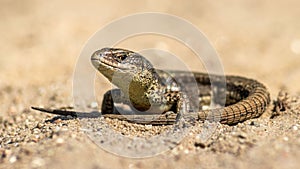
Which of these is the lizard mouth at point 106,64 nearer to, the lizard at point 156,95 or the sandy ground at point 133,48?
the lizard at point 156,95

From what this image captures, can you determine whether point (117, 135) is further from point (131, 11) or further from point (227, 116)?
point (131, 11)

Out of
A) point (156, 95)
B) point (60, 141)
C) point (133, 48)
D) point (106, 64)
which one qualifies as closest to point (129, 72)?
point (106, 64)

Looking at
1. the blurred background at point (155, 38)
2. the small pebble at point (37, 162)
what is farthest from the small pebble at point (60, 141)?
the blurred background at point (155, 38)

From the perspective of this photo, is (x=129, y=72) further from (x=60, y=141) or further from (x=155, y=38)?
(x=155, y=38)

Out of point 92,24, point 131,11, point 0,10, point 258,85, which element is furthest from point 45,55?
point 258,85

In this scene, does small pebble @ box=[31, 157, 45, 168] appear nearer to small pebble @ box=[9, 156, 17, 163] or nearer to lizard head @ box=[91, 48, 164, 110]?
small pebble @ box=[9, 156, 17, 163]

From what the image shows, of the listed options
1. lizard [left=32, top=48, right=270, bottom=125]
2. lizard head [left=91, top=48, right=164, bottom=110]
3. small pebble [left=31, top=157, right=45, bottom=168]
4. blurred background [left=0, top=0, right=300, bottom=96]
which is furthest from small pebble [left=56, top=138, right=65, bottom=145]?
blurred background [left=0, top=0, right=300, bottom=96]
